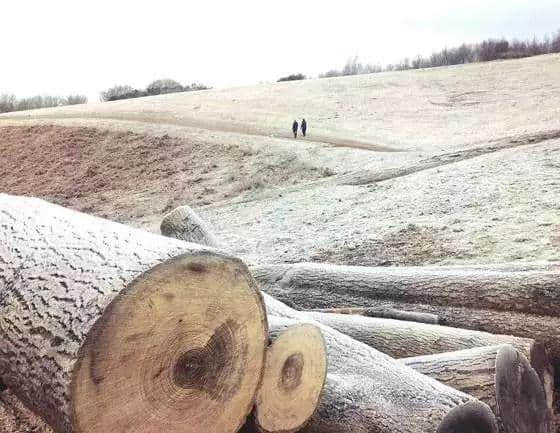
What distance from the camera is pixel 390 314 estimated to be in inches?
183

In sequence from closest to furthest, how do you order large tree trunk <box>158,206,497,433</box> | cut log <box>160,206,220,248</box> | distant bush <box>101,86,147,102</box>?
large tree trunk <box>158,206,497,433</box> < cut log <box>160,206,220,248</box> < distant bush <box>101,86,147,102</box>

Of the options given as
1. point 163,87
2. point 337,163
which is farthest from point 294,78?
point 337,163

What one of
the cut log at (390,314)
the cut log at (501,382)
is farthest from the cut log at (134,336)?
the cut log at (390,314)

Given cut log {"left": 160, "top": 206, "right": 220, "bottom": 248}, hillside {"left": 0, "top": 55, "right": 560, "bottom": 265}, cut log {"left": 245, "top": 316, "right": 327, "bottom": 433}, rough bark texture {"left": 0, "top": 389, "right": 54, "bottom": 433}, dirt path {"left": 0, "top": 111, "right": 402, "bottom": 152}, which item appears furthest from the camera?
dirt path {"left": 0, "top": 111, "right": 402, "bottom": 152}

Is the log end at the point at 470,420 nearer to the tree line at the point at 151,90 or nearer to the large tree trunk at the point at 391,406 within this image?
the large tree trunk at the point at 391,406

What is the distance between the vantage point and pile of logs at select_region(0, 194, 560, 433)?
2314mm

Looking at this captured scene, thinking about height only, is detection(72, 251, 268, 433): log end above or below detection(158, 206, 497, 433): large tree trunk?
above

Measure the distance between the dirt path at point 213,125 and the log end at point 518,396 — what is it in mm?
12034

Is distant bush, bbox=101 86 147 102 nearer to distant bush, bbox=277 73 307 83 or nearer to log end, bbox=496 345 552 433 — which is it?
distant bush, bbox=277 73 307 83

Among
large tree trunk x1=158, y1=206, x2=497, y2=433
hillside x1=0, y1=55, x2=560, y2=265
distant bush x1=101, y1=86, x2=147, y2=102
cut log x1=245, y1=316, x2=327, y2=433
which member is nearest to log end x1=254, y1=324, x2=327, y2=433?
cut log x1=245, y1=316, x2=327, y2=433

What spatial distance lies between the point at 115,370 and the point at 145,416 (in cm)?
22

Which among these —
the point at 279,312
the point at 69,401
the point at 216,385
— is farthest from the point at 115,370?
the point at 279,312

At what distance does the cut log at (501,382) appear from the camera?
10.6ft

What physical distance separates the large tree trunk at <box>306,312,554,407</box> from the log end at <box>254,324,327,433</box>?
127cm
